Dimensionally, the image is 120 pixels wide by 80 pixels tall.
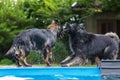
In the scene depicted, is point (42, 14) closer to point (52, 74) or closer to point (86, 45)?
point (86, 45)

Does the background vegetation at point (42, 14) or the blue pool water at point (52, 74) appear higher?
the background vegetation at point (42, 14)

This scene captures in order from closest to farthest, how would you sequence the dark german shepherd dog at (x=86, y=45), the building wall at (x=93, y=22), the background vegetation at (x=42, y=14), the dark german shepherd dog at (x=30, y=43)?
the dark german shepherd dog at (x=86, y=45) < the dark german shepherd dog at (x=30, y=43) < the background vegetation at (x=42, y=14) < the building wall at (x=93, y=22)

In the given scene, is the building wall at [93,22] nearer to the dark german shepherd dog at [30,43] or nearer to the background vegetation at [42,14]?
the background vegetation at [42,14]

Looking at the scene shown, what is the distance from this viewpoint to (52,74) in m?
8.73

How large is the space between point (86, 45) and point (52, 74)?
3.95ft

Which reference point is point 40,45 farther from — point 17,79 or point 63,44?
point 63,44

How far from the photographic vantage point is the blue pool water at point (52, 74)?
861 centimetres

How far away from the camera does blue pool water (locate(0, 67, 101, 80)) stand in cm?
861

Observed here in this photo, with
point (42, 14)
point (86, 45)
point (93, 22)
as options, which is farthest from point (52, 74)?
point (93, 22)

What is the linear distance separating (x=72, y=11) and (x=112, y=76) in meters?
7.85

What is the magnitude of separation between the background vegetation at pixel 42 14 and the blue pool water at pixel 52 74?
5888 millimetres

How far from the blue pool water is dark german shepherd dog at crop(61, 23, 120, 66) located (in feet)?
2.84

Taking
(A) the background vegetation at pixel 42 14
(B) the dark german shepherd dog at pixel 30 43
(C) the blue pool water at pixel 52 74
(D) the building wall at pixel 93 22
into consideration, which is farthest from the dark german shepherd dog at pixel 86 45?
(D) the building wall at pixel 93 22

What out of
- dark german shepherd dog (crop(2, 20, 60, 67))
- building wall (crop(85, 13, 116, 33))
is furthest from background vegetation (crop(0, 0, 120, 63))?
dark german shepherd dog (crop(2, 20, 60, 67))
